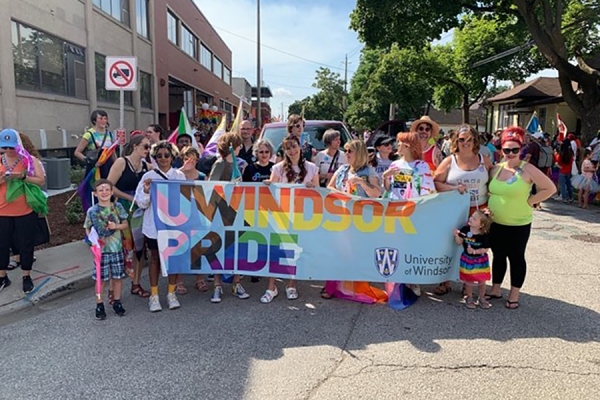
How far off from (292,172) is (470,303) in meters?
2.36

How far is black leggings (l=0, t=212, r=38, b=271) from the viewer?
513 cm

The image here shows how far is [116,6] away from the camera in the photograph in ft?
65.6

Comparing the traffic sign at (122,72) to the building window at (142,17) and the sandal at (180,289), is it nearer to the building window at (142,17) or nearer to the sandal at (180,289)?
the sandal at (180,289)

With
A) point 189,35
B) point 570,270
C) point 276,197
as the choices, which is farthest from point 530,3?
point 189,35

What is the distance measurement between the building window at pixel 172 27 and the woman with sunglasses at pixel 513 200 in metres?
26.7

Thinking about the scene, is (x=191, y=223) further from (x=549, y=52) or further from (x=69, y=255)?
(x=549, y=52)

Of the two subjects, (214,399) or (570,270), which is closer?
(214,399)

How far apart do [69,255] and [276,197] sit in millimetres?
3482

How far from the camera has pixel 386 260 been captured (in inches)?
195

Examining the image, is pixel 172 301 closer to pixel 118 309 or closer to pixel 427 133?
pixel 118 309

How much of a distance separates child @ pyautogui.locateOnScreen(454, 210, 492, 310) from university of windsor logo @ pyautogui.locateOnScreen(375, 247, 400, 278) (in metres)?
0.68

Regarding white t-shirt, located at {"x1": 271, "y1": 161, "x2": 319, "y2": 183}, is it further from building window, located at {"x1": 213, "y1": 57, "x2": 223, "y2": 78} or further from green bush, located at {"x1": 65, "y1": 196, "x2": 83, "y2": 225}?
building window, located at {"x1": 213, "y1": 57, "x2": 223, "y2": 78}

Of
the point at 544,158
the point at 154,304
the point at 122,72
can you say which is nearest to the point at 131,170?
the point at 154,304

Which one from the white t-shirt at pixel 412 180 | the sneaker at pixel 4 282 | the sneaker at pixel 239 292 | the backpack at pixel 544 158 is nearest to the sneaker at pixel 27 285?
the sneaker at pixel 4 282
